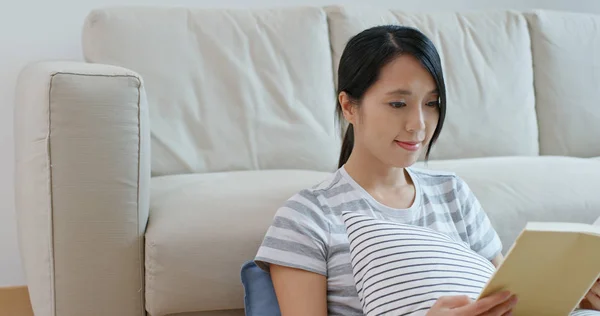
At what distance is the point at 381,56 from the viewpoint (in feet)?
4.38

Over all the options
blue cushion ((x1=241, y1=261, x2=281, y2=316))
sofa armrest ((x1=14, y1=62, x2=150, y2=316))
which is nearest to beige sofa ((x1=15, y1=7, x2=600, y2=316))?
sofa armrest ((x1=14, y1=62, x2=150, y2=316))

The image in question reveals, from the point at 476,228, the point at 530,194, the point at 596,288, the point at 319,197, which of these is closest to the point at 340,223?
the point at 319,197

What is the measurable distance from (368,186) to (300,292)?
234 mm

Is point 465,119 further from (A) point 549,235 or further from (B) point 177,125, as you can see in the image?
(A) point 549,235

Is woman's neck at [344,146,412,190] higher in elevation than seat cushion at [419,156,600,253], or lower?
higher

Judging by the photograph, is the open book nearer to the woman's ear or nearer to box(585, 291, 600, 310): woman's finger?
box(585, 291, 600, 310): woman's finger

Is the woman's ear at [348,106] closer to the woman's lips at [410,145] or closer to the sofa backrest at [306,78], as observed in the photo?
the woman's lips at [410,145]

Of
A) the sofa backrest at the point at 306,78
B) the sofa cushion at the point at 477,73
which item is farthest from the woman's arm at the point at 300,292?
the sofa cushion at the point at 477,73

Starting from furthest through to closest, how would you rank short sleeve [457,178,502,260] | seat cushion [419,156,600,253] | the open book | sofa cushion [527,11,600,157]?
1. sofa cushion [527,11,600,157]
2. seat cushion [419,156,600,253]
3. short sleeve [457,178,502,260]
4. the open book

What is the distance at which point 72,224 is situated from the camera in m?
1.52

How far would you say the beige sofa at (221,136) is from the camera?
1.53m

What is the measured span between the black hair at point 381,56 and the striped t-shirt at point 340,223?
0.12 meters

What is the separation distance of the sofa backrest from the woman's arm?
2.80 ft

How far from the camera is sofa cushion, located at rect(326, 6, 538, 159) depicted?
236 cm
